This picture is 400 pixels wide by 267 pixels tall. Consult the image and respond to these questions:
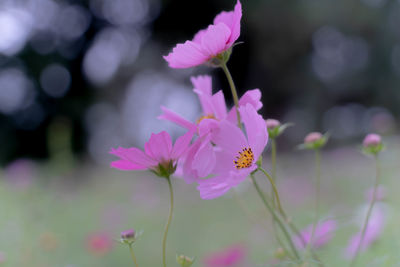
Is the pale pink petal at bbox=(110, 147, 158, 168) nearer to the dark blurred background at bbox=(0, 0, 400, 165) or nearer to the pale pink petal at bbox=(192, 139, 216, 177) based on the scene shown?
the pale pink petal at bbox=(192, 139, 216, 177)

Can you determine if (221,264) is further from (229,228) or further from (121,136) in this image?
(121,136)

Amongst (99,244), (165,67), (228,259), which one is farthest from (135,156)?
(165,67)

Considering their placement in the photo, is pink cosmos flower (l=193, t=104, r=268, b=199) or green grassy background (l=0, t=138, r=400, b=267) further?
green grassy background (l=0, t=138, r=400, b=267)

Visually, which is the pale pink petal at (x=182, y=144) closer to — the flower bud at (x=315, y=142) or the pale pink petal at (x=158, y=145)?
the pale pink petal at (x=158, y=145)

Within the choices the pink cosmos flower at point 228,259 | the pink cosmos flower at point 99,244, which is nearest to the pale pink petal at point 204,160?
the pink cosmos flower at point 228,259

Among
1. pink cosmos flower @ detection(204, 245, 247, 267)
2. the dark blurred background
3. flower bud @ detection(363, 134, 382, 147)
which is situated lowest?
the dark blurred background

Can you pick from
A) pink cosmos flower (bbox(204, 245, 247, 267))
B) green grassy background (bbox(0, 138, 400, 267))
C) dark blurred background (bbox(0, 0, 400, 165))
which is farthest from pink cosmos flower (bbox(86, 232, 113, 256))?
dark blurred background (bbox(0, 0, 400, 165))

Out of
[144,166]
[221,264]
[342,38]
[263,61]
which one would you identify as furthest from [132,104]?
[144,166]

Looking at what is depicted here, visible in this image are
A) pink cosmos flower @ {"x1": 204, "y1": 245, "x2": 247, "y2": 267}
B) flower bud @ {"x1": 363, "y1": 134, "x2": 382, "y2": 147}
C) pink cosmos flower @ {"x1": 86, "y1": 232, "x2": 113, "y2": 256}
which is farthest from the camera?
pink cosmos flower @ {"x1": 86, "y1": 232, "x2": 113, "y2": 256}
